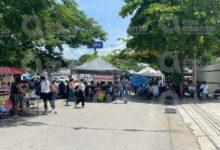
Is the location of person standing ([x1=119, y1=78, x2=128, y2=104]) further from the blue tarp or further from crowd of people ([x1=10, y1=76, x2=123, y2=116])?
the blue tarp

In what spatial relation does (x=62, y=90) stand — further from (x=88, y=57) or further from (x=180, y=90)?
(x=88, y=57)

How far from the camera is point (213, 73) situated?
43.6 meters

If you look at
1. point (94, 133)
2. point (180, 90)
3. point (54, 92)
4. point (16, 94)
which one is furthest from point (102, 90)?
point (94, 133)

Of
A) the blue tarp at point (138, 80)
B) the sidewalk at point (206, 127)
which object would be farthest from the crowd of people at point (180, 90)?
the sidewalk at point (206, 127)

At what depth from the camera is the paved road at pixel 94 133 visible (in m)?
12.5

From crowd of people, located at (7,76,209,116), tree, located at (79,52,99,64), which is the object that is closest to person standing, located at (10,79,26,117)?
crowd of people, located at (7,76,209,116)

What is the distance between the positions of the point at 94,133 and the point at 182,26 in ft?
66.7

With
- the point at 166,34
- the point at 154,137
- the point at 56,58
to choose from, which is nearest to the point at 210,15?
the point at 166,34

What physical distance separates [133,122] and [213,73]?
85.6 feet

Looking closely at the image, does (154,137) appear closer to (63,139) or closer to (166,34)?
(63,139)

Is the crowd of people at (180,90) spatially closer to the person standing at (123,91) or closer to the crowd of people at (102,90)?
the crowd of people at (102,90)

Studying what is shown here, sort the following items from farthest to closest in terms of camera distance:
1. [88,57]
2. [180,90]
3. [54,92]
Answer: [88,57] < [180,90] < [54,92]

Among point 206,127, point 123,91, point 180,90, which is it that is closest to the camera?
point 206,127

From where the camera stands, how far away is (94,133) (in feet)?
49.4
